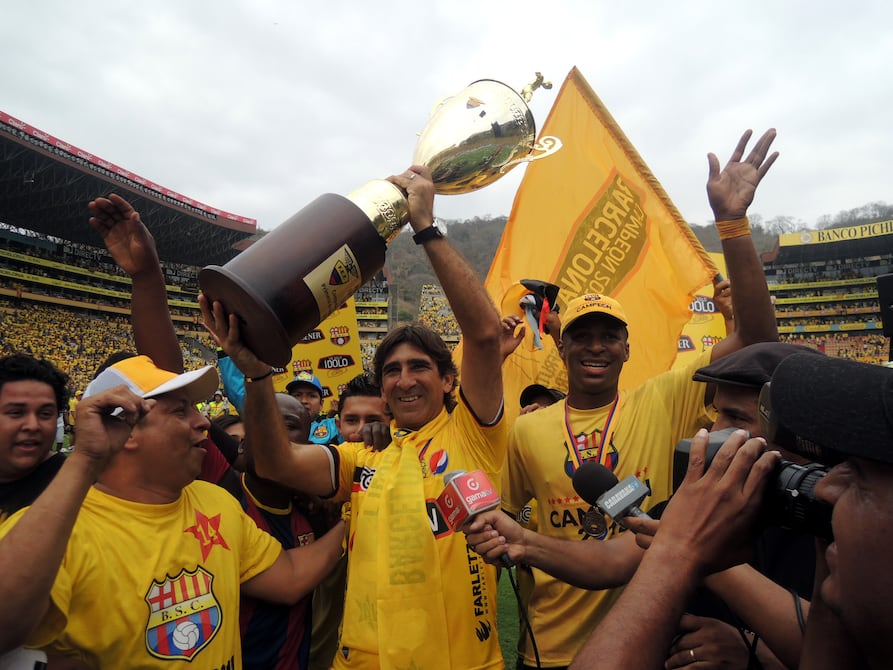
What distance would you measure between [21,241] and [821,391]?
44.9 m

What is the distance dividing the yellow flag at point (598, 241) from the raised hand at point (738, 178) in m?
1.76

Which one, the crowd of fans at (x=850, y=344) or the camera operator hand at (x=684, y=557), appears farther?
the crowd of fans at (x=850, y=344)

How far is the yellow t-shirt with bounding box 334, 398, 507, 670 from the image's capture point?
1.92 metres

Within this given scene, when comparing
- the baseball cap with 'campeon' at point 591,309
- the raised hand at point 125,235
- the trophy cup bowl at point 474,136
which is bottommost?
the baseball cap with 'campeon' at point 591,309

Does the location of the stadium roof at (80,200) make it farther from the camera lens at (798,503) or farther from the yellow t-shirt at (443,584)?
the camera lens at (798,503)

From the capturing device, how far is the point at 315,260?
1703 mm

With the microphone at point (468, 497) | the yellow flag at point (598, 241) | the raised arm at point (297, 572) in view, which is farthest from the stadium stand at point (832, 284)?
the microphone at point (468, 497)

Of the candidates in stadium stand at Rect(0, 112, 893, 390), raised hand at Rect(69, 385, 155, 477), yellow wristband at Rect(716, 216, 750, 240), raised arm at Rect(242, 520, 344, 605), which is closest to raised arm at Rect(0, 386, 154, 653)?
raised hand at Rect(69, 385, 155, 477)

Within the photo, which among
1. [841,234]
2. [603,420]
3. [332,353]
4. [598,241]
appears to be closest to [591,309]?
[603,420]

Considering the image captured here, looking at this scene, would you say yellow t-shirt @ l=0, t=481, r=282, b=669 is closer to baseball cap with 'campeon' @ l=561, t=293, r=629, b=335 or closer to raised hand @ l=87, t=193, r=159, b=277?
raised hand @ l=87, t=193, r=159, b=277

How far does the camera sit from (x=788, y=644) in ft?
4.17

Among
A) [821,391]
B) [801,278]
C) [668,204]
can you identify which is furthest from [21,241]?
[801,278]

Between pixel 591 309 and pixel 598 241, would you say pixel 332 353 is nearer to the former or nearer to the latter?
pixel 598 241

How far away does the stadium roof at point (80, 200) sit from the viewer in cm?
2784
